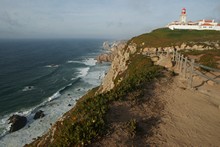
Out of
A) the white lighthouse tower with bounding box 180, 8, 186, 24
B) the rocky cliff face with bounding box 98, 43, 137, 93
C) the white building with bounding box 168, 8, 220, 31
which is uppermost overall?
the white lighthouse tower with bounding box 180, 8, 186, 24

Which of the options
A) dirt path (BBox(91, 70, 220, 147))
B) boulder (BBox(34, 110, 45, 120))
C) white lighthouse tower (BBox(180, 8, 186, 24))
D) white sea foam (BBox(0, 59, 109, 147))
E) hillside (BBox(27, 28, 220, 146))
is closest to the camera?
hillside (BBox(27, 28, 220, 146))

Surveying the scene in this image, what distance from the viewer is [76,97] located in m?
44.8

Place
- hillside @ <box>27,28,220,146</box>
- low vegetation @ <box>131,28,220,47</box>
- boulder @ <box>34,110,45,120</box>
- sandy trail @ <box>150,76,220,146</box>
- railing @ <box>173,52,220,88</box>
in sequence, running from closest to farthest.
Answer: hillside @ <box>27,28,220,146</box> → sandy trail @ <box>150,76,220,146</box> → railing @ <box>173,52,220,88</box> → boulder @ <box>34,110,45,120</box> → low vegetation @ <box>131,28,220,47</box>

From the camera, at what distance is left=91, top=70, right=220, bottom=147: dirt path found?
7.21 meters

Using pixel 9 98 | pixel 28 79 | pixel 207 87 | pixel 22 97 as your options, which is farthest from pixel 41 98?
pixel 207 87

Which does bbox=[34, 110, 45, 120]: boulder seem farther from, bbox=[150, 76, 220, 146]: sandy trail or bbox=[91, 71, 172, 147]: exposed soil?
bbox=[150, 76, 220, 146]: sandy trail

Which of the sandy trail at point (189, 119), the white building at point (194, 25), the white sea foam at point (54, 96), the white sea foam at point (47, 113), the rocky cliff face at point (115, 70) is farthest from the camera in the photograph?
the white building at point (194, 25)

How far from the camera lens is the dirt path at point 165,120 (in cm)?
721

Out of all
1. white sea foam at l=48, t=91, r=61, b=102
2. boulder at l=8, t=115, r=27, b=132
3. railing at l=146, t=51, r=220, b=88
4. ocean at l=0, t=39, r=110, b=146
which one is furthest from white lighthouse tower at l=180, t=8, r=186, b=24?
boulder at l=8, t=115, r=27, b=132

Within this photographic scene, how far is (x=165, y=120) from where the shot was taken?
8.89 metres

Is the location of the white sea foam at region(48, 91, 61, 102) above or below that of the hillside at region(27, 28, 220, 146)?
below

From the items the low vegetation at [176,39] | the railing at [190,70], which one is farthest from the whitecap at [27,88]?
the railing at [190,70]

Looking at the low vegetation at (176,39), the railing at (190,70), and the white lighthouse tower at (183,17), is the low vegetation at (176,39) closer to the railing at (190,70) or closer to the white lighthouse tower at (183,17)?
the white lighthouse tower at (183,17)

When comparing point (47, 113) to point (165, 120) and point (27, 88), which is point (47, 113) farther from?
point (165, 120)
